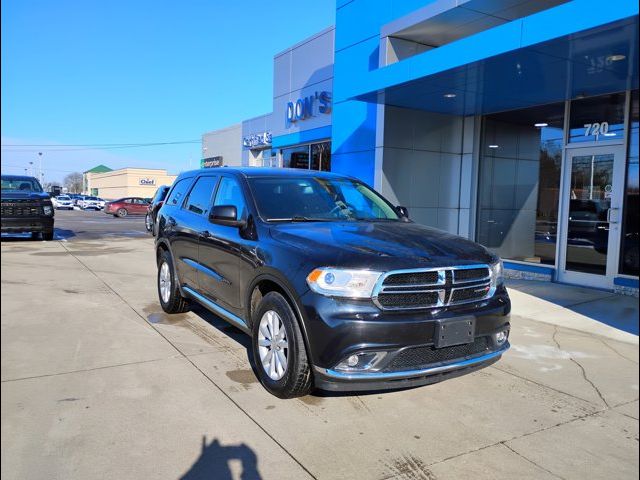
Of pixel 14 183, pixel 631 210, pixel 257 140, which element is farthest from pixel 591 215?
pixel 257 140

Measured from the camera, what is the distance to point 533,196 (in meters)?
10.3

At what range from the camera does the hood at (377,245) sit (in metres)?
3.47

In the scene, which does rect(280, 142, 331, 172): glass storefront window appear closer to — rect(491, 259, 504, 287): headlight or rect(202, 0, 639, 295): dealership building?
rect(202, 0, 639, 295): dealership building

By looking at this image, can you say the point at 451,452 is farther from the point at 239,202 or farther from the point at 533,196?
the point at 533,196

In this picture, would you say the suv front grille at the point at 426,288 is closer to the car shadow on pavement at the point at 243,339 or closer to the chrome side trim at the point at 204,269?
the car shadow on pavement at the point at 243,339

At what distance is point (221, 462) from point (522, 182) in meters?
9.46

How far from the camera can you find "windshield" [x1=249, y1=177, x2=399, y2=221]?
4.57m

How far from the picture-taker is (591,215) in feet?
28.8

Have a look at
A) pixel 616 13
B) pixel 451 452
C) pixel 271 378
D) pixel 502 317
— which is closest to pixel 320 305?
pixel 271 378

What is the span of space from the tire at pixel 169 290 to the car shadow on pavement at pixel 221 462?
3.15 metres

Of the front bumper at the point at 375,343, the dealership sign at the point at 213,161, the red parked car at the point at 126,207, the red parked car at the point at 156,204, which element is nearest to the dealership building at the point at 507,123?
the front bumper at the point at 375,343

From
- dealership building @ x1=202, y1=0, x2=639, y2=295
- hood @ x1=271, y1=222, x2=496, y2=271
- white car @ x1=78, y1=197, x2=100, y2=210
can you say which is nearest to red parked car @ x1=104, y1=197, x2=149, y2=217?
white car @ x1=78, y1=197, x2=100, y2=210

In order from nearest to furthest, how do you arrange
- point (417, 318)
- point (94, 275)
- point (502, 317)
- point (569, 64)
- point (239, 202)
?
point (417, 318)
point (502, 317)
point (239, 202)
point (569, 64)
point (94, 275)

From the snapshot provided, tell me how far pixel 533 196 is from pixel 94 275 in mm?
8601
